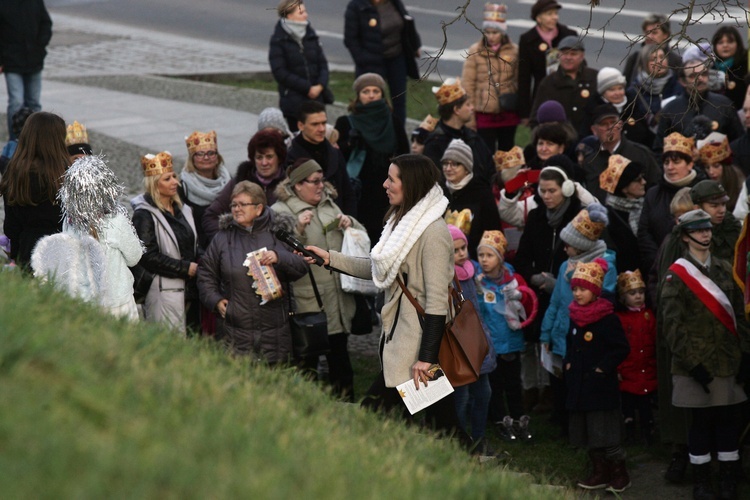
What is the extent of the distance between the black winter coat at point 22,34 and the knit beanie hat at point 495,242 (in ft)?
24.6

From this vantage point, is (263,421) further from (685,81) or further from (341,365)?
(685,81)

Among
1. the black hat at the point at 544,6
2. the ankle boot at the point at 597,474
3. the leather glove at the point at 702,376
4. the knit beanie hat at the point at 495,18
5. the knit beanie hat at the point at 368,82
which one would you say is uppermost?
the black hat at the point at 544,6

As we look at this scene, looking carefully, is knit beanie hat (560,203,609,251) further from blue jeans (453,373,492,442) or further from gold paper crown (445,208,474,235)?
blue jeans (453,373,492,442)

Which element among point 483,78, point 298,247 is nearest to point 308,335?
point 298,247

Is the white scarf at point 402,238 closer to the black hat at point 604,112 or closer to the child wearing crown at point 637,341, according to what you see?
the child wearing crown at point 637,341

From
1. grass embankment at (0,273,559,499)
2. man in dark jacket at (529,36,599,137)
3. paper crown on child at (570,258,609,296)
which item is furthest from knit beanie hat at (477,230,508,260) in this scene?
man in dark jacket at (529,36,599,137)

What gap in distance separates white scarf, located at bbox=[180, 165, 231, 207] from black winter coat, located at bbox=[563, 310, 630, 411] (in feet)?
10.3

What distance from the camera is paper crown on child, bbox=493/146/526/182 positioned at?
1065 cm

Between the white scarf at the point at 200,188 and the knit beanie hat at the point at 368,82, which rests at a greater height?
the knit beanie hat at the point at 368,82

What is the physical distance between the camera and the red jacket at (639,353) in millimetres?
8648

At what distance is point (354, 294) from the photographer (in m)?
9.08

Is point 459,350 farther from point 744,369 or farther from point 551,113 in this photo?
point 551,113

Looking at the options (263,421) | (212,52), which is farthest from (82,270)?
(212,52)

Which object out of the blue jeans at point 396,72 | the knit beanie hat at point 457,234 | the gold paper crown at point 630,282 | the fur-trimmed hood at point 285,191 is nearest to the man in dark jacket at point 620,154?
the gold paper crown at point 630,282
